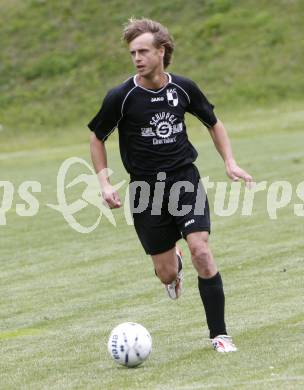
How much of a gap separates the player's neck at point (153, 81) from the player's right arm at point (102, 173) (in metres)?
0.52

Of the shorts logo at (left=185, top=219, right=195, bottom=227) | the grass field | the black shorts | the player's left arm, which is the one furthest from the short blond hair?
the grass field

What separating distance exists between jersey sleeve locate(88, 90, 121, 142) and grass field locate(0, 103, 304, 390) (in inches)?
61.5

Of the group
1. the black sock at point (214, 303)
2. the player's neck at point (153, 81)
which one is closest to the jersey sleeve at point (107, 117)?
the player's neck at point (153, 81)

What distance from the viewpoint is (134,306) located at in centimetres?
1006

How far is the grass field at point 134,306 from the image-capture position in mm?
7133

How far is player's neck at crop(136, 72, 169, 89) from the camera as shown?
809 cm

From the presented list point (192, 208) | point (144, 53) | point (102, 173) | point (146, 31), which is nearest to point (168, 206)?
point (192, 208)

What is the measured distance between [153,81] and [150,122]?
295mm

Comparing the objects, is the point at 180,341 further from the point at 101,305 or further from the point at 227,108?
the point at 227,108

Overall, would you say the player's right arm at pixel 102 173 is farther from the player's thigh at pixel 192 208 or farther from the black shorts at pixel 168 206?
the player's thigh at pixel 192 208

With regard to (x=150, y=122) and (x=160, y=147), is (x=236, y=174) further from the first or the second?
(x=150, y=122)

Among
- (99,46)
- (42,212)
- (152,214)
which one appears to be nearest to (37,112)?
(99,46)

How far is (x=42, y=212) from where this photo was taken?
60.0 feet

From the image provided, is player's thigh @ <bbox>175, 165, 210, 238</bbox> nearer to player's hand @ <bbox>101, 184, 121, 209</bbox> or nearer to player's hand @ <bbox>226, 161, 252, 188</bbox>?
player's hand @ <bbox>226, 161, 252, 188</bbox>
